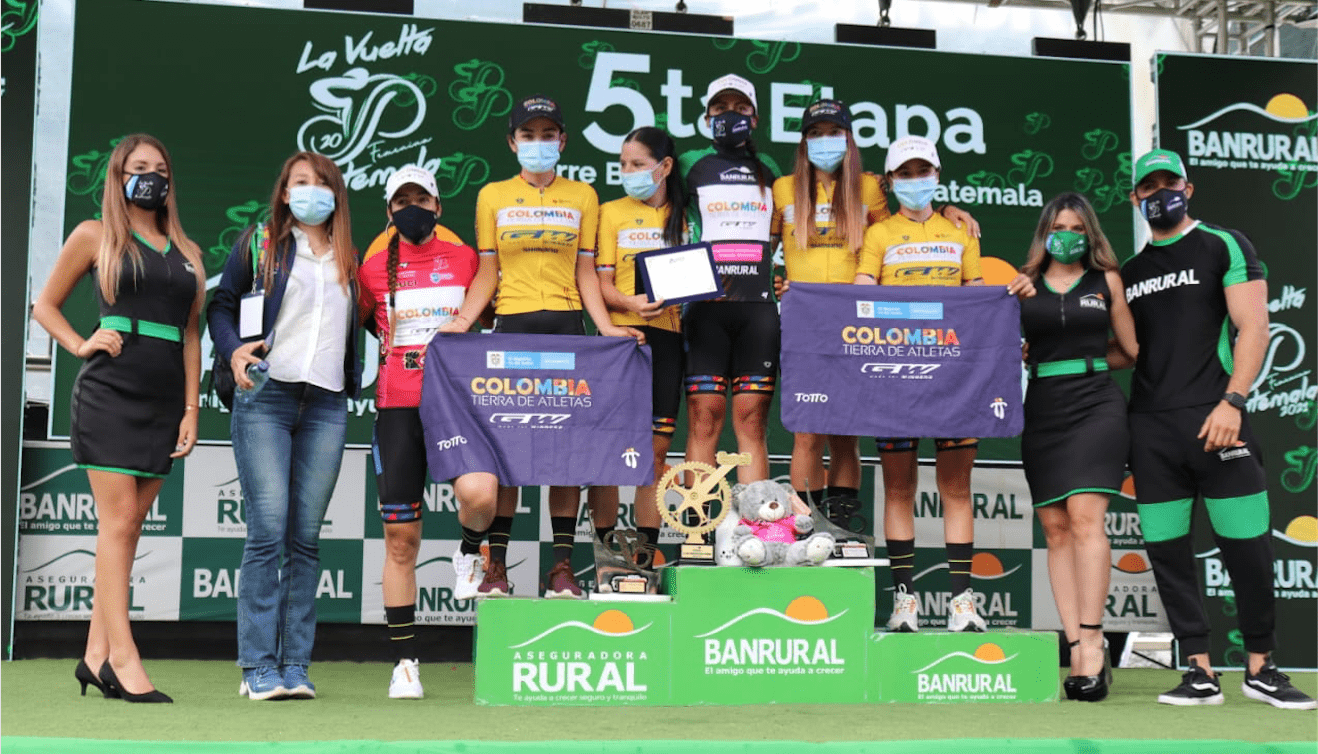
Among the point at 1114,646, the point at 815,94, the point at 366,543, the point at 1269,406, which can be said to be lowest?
the point at 1114,646

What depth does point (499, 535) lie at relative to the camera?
4.68m

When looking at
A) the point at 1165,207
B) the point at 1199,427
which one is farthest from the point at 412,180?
the point at 1199,427

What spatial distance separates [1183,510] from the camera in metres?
4.30

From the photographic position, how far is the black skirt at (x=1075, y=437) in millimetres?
4320

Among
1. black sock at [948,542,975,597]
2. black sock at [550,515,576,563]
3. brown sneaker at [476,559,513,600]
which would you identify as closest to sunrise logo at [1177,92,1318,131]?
black sock at [948,542,975,597]

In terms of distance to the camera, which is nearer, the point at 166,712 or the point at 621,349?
the point at 166,712

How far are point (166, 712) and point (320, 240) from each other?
5.09ft

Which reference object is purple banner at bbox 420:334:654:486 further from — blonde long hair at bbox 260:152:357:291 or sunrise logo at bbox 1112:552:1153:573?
sunrise logo at bbox 1112:552:1153:573

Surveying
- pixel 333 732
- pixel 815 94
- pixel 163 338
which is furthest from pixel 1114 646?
pixel 163 338

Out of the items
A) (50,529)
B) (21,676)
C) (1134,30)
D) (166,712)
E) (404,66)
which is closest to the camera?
(166,712)

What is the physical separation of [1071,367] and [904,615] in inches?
41.7

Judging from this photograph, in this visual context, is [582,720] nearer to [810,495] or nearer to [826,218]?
[810,495]

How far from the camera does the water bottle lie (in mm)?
3871

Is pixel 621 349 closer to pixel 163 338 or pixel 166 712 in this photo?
pixel 163 338
